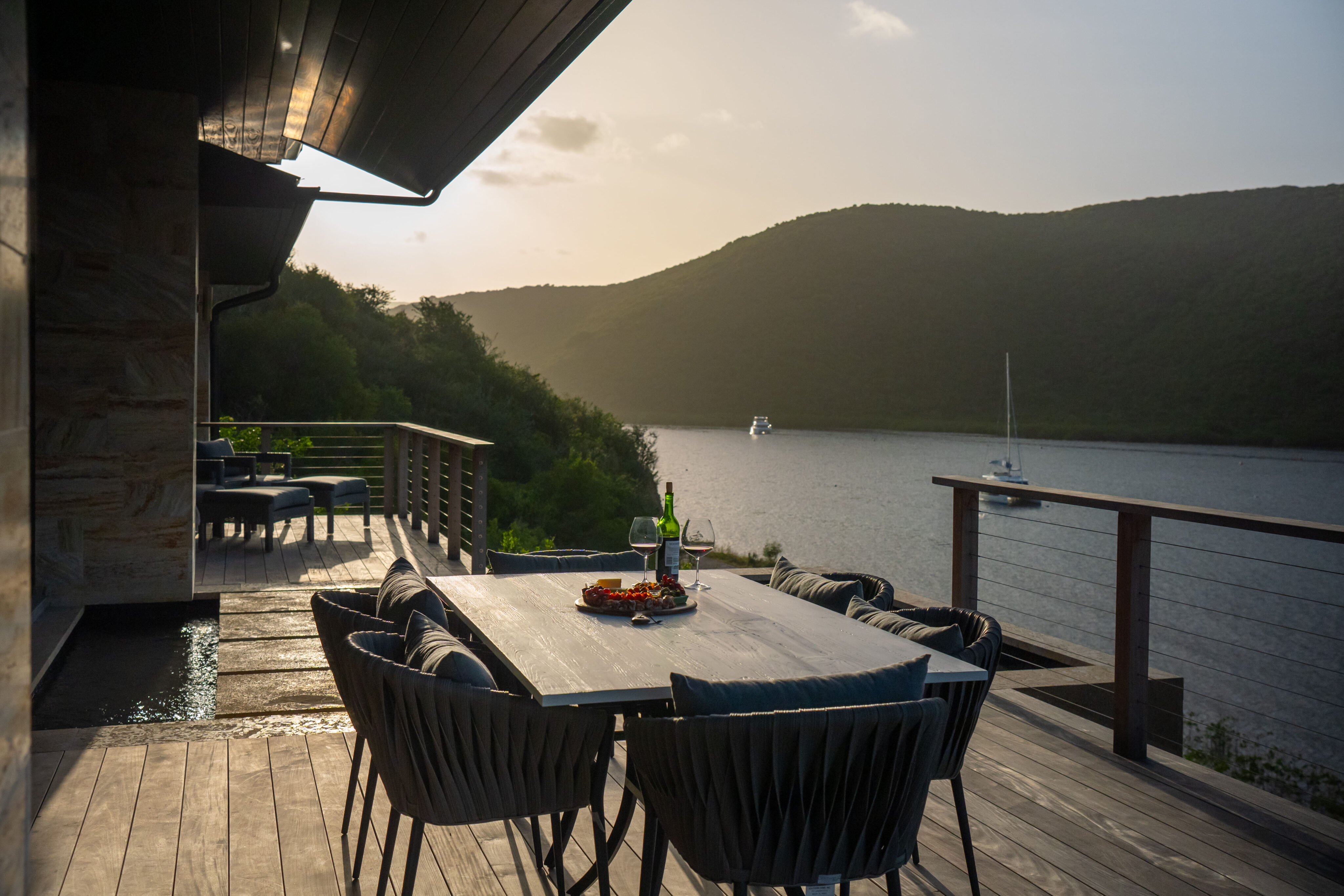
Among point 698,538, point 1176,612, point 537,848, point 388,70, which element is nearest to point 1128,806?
point 698,538

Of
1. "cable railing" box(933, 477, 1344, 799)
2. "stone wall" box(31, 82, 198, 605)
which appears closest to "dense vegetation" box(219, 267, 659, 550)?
"cable railing" box(933, 477, 1344, 799)

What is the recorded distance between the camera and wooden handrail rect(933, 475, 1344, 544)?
2699 mm

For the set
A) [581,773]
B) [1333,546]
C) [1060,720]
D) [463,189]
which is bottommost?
[1333,546]

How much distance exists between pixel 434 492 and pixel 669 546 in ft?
16.3

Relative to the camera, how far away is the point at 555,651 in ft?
6.94

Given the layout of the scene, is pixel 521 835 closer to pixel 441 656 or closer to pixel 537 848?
pixel 537 848

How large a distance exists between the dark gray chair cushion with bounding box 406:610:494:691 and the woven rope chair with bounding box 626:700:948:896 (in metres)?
0.44

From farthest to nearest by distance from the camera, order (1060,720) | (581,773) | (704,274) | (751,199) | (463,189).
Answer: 1. (704,274)
2. (751,199)
3. (463,189)
4. (1060,720)
5. (581,773)

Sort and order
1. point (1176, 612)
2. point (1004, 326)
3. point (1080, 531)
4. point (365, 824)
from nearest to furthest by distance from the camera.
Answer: point (365, 824), point (1080, 531), point (1176, 612), point (1004, 326)

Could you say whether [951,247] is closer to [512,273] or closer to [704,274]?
[704,274]

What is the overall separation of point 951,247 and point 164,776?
37003mm

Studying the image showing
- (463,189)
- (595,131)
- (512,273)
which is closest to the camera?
(463,189)

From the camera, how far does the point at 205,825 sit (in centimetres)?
260

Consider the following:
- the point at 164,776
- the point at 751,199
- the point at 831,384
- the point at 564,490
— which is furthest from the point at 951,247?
the point at 164,776
